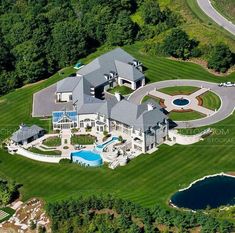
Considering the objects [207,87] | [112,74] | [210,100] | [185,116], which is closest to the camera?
[185,116]

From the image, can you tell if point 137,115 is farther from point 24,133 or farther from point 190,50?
point 190,50

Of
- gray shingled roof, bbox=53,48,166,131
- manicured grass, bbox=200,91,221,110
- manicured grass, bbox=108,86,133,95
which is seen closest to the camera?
gray shingled roof, bbox=53,48,166,131

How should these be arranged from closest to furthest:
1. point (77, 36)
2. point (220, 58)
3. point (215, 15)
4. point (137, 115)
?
point (137, 115), point (220, 58), point (77, 36), point (215, 15)

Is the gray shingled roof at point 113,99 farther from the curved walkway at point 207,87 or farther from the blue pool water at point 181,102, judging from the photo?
the blue pool water at point 181,102

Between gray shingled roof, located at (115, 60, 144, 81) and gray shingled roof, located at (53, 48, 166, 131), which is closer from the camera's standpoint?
gray shingled roof, located at (53, 48, 166, 131)

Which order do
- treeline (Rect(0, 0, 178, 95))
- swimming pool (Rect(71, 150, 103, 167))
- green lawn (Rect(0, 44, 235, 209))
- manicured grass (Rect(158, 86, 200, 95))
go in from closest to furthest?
green lawn (Rect(0, 44, 235, 209)) → swimming pool (Rect(71, 150, 103, 167)) → manicured grass (Rect(158, 86, 200, 95)) → treeline (Rect(0, 0, 178, 95))

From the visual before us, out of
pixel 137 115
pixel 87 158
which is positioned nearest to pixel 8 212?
pixel 87 158

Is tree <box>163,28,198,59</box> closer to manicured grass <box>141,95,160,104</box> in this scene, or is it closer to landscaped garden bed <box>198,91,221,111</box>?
landscaped garden bed <box>198,91,221,111</box>

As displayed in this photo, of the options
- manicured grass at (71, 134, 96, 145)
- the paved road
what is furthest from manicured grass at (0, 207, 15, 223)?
the paved road
